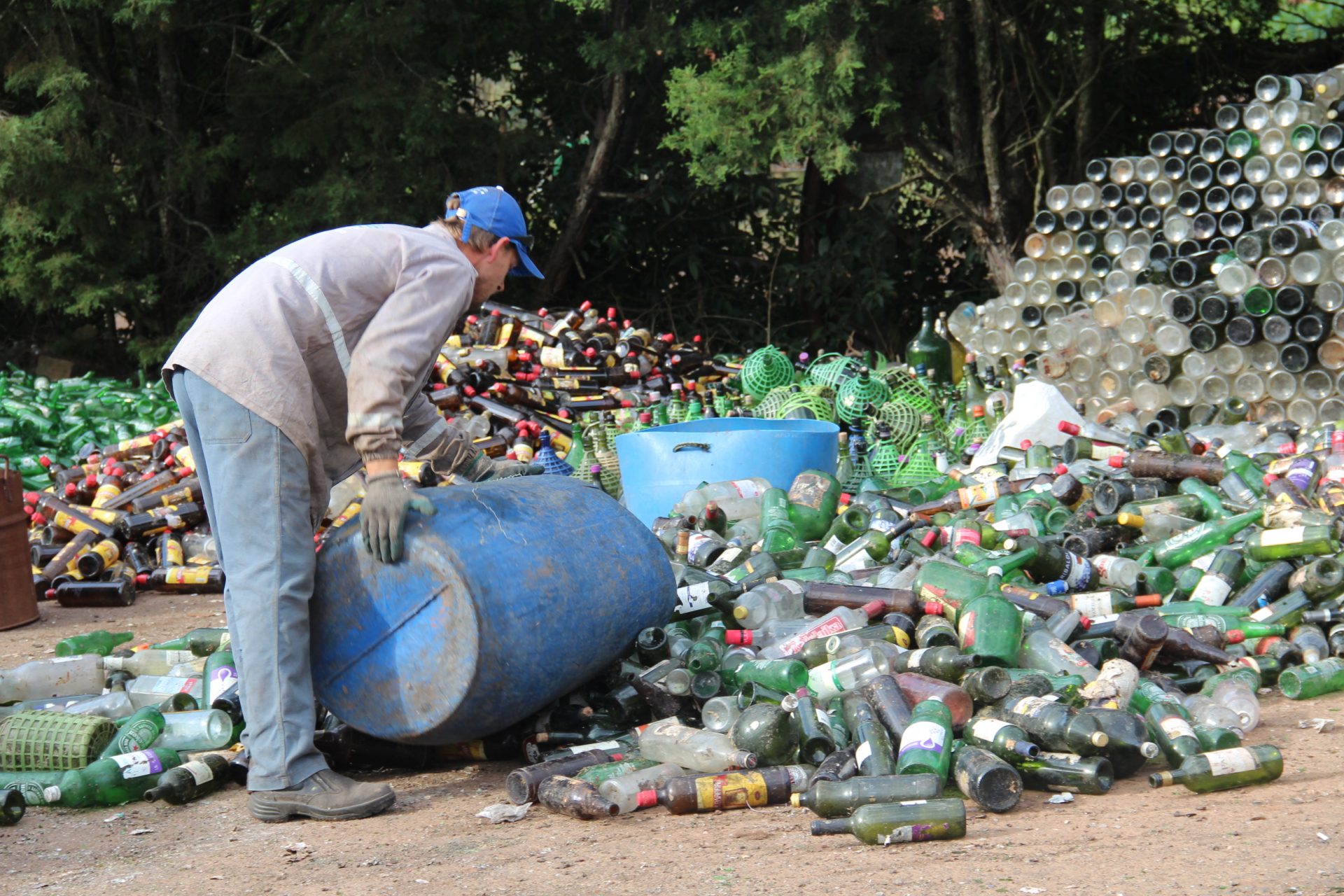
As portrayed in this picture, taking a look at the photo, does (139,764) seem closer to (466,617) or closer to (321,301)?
(466,617)

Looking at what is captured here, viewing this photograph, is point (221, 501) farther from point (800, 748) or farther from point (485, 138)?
point (485, 138)

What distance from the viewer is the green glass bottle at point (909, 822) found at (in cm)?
287

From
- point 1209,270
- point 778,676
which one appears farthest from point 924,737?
point 1209,270

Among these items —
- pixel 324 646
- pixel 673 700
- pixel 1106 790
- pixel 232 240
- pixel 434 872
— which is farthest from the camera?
pixel 232 240

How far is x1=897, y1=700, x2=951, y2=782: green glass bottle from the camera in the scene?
122 inches

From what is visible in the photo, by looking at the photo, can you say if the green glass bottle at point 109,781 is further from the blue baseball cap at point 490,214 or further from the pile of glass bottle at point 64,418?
the pile of glass bottle at point 64,418

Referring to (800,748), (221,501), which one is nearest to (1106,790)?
(800,748)

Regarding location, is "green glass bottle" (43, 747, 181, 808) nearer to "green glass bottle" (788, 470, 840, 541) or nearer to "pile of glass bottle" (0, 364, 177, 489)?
"green glass bottle" (788, 470, 840, 541)

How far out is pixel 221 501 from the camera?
10.4ft

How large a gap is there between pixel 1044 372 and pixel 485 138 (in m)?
5.47

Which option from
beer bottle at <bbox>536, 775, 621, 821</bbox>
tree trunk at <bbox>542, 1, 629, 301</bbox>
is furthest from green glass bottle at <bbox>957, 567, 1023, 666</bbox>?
tree trunk at <bbox>542, 1, 629, 301</bbox>

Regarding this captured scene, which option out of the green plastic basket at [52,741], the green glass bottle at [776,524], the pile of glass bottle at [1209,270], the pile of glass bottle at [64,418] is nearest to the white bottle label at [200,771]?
the green plastic basket at [52,741]

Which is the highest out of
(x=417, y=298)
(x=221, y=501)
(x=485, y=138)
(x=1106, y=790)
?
(x=485, y=138)

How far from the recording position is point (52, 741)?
140 inches
